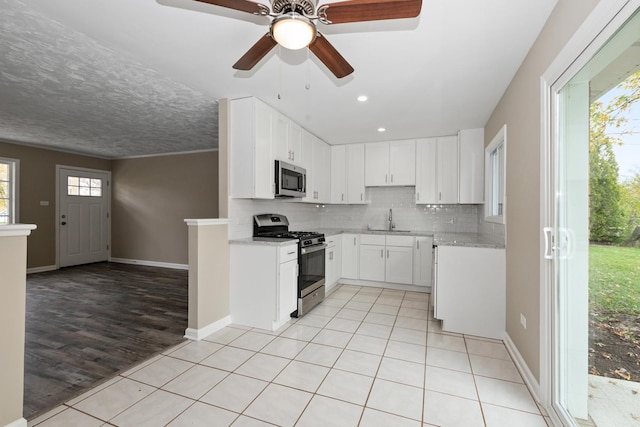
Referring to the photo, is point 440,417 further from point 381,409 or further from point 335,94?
point 335,94

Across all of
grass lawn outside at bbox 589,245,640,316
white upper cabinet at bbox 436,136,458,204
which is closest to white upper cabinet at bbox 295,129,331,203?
white upper cabinet at bbox 436,136,458,204

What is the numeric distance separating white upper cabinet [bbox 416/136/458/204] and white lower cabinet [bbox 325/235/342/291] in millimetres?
1427

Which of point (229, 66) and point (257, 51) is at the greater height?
point (229, 66)

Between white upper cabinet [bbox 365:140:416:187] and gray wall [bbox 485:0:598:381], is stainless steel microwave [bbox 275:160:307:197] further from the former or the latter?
gray wall [bbox 485:0:598:381]

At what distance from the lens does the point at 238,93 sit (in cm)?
301

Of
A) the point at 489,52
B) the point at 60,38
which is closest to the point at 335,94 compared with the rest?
the point at 489,52

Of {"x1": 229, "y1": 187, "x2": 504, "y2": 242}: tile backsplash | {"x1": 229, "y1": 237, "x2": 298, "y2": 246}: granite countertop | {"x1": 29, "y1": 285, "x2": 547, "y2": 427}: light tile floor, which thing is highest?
{"x1": 229, "y1": 187, "x2": 504, "y2": 242}: tile backsplash

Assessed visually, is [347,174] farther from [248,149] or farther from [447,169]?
[248,149]

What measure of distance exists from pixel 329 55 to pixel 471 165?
3214 mm

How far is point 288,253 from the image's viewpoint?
313 centimetres

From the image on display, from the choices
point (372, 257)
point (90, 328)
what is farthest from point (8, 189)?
point (372, 257)

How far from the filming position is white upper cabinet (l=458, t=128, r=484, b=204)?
161 inches

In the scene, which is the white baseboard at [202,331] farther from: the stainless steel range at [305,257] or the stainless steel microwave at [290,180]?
the stainless steel microwave at [290,180]

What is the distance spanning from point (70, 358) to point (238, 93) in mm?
2749
